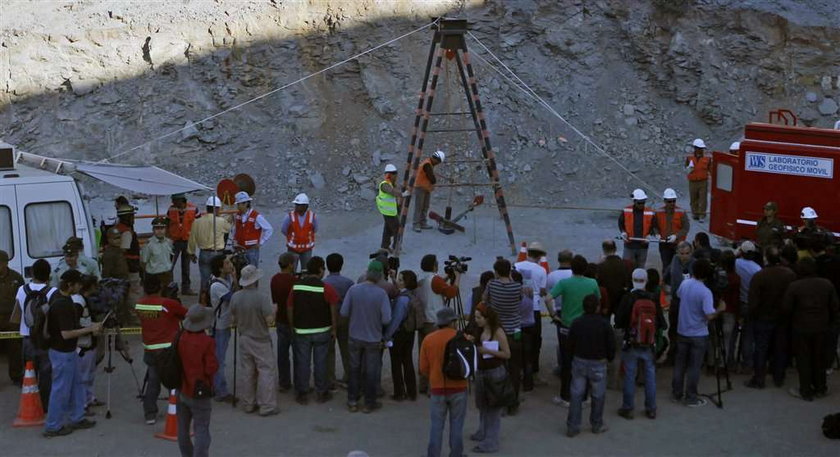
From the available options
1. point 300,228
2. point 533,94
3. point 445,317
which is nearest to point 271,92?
point 533,94

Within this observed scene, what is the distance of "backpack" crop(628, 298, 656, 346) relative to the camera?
10867mm

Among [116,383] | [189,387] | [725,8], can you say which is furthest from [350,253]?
[725,8]

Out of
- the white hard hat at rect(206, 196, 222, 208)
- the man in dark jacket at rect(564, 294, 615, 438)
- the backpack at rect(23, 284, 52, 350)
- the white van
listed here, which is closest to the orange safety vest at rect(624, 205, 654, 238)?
the man in dark jacket at rect(564, 294, 615, 438)

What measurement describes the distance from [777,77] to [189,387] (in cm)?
1810

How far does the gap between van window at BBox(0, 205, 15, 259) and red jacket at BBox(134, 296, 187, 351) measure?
3.62m

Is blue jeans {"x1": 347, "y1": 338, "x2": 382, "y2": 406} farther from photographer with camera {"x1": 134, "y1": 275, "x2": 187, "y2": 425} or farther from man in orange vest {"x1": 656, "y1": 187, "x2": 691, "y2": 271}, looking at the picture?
man in orange vest {"x1": 656, "y1": 187, "x2": 691, "y2": 271}

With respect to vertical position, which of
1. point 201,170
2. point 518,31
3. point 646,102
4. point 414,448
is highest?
point 518,31

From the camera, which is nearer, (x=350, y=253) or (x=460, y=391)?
(x=460, y=391)

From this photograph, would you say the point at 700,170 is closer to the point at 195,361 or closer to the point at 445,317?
the point at 445,317

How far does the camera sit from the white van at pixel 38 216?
44.0 feet

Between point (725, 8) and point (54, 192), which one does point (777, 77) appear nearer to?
point (725, 8)

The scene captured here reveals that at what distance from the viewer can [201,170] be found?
22.2 m

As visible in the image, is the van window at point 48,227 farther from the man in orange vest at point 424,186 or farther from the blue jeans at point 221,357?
the man in orange vest at point 424,186

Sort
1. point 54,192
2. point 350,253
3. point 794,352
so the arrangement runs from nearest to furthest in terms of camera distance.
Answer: point 794,352, point 54,192, point 350,253
